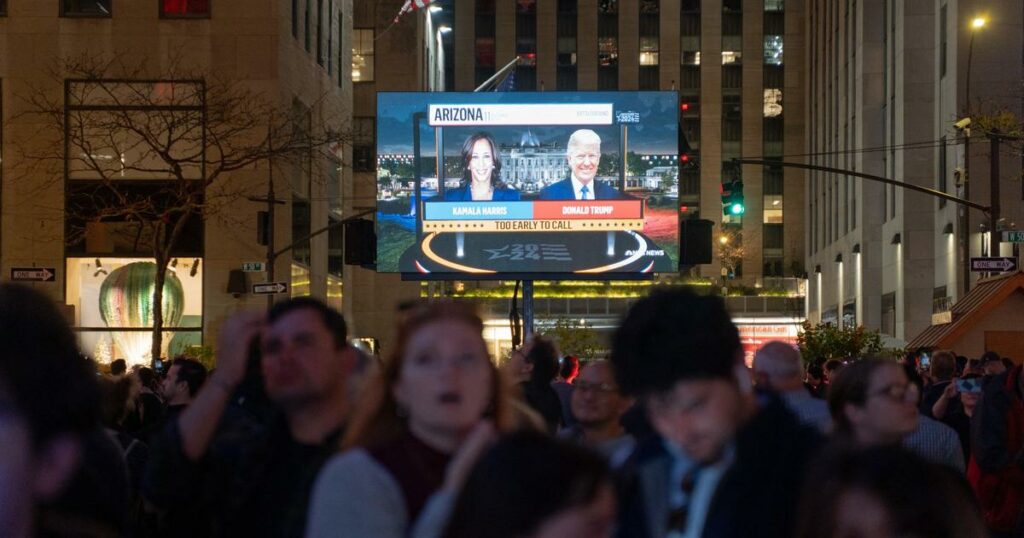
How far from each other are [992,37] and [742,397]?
4368 centimetres

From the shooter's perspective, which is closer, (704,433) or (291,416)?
(704,433)

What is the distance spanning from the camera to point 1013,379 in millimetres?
10516

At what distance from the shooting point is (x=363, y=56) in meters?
68.8

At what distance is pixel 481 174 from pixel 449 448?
2969 cm

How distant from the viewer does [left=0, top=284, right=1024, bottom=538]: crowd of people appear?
9.85ft

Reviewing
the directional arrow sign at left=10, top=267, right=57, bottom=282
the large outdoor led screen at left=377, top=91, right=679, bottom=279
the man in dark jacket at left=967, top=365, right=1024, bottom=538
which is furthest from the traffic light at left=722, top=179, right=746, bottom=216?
the man in dark jacket at left=967, top=365, right=1024, bottom=538

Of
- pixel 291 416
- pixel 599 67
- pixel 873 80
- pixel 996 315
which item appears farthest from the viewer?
pixel 599 67

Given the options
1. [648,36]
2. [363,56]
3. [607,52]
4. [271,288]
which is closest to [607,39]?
[607,52]

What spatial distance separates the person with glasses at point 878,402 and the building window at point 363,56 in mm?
63461

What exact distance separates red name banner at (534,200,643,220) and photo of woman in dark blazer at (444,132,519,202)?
28.6 inches

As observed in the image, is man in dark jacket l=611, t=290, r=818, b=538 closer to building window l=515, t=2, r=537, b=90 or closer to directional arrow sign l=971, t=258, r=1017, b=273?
directional arrow sign l=971, t=258, r=1017, b=273

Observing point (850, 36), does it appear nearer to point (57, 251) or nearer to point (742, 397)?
point (57, 251)

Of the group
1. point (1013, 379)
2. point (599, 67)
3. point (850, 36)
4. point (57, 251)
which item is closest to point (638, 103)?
point (57, 251)

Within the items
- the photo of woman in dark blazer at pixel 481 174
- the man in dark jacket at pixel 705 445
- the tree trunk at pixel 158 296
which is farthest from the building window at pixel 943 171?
the man in dark jacket at pixel 705 445
